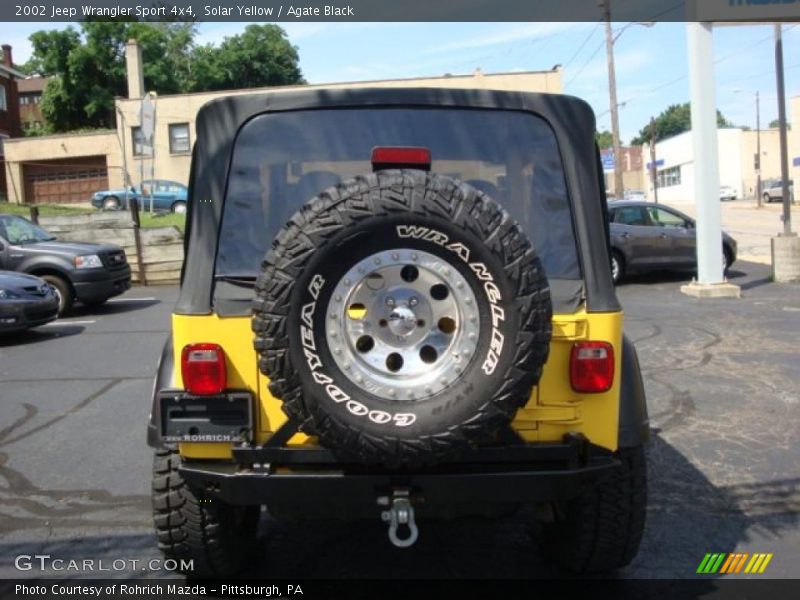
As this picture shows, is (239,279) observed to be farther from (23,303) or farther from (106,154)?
(106,154)

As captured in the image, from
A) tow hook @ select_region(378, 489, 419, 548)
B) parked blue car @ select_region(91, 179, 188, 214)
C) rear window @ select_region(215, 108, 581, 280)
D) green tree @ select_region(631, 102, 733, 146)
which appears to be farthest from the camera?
green tree @ select_region(631, 102, 733, 146)

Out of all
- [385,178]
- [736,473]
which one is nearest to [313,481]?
[385,178]

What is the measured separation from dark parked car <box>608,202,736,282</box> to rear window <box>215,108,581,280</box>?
1218 centimetres

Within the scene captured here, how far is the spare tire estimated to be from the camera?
8.61ft

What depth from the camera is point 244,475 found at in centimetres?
288

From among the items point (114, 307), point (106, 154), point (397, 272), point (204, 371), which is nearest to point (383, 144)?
point (397, 272)

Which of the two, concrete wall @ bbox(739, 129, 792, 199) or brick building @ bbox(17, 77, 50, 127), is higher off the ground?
brick building @ bbox(17, 77, 50, 127)

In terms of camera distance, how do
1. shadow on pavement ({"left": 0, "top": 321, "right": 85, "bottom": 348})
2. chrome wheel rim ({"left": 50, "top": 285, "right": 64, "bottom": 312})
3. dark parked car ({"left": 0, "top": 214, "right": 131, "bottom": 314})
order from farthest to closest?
dark parked car ({"left": 0, "top": 214, "right": 131, "bottom": 314}) < chrome wheel rim ({"left": 50, "top": 285, "right": 64, "bottom": 312}) < shadow on pavement ({"left": 0, "top": 321, "right": 85, "bottom": 348})

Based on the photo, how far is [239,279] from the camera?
3.17 meters

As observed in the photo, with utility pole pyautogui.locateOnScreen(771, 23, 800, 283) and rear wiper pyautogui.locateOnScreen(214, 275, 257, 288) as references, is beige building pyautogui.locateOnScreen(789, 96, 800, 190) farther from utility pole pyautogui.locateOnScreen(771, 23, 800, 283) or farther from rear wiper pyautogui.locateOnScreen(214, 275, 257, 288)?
rear wiper pyautogui.locateOnScreen(214, 275, 257, 288)

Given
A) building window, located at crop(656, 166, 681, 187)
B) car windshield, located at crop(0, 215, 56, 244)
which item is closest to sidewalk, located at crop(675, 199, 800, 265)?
car windshield, located at crop(0, 215, 56, 244)

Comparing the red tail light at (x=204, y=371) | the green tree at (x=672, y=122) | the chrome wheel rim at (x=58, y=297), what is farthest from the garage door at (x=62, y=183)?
the green tree at (x=672, y=122)

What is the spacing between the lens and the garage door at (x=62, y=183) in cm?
4022

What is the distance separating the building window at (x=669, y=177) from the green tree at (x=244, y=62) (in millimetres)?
39869
